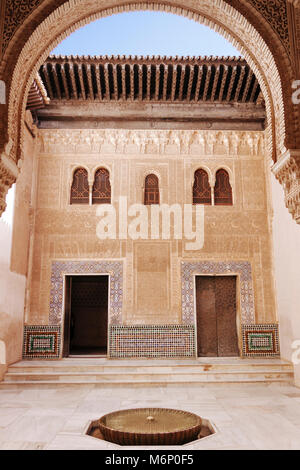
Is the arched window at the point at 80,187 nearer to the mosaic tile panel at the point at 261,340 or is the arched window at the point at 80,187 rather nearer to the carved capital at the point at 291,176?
the mosaic tile panel at the point at 261,340

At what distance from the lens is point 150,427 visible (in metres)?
3.32

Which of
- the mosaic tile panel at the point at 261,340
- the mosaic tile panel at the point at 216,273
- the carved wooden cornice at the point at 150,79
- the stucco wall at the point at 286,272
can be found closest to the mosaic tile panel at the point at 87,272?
the mosaic tile panel at the point at 216,273

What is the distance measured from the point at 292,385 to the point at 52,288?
4293mm

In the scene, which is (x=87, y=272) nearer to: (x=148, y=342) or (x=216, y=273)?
(x=148, y=342)

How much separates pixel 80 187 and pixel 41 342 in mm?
2933

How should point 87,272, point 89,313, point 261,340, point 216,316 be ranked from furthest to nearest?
point 89,313 < point 216,316 < point 87,272 < point 261,340

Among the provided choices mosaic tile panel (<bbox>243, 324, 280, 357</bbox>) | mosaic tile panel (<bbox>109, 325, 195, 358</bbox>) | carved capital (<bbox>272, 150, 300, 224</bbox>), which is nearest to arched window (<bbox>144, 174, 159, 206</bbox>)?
mosaic tile panel (<bbox>109, 325, 195, 358</bbox>)

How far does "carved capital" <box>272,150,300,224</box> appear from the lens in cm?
316

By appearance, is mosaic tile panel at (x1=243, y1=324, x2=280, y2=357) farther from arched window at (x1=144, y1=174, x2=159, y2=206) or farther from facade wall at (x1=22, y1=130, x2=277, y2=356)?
arched window at (x1=144, y1=174, x2=159, y2=206)

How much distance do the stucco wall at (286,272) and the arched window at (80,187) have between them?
351 cm

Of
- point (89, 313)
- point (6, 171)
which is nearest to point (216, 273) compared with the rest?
point (89, 313)

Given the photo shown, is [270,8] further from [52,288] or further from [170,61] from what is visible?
[52,288]

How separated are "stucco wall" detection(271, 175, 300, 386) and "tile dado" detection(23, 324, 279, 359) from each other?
0.64 metres

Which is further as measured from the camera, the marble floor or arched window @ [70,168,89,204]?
arched window @ [70,168,89,204]
